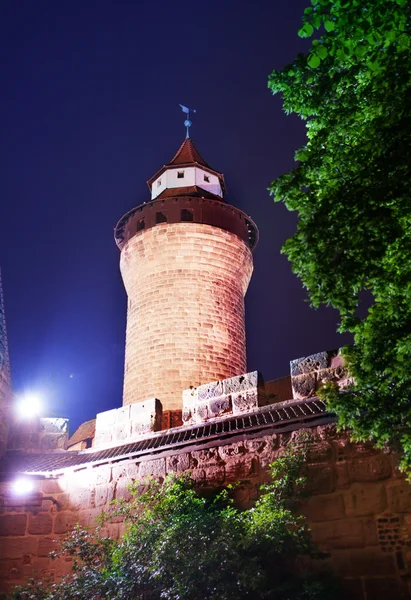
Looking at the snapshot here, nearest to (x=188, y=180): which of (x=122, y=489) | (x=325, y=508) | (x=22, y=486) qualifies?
(x=22, y=486)

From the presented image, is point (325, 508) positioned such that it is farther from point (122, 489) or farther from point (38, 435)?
point (38, 435)

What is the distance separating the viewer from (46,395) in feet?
126

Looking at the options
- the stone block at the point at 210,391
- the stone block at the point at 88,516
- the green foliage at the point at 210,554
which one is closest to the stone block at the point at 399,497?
the green foliage at the point at 210,554

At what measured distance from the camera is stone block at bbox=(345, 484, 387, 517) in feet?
20.2

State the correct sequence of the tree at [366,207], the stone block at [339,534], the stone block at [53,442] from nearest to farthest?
the tree at [366,207] < the stone block at [339,534] < the stone block at [53,442]

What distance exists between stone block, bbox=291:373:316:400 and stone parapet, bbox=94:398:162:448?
265 cm

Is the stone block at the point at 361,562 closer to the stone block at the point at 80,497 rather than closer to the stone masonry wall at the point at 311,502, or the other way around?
the stone masonry wall at the point at 311,502

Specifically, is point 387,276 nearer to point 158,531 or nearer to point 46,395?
point 158,531

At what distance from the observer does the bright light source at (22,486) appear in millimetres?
8898

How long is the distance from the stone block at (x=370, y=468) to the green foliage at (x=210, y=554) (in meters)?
→ 0.63

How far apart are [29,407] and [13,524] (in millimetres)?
2259

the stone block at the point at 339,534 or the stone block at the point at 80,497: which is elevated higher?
the stone block at the point at 80,497

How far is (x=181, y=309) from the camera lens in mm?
15180

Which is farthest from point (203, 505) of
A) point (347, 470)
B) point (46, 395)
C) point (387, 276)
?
point (46, 395)
